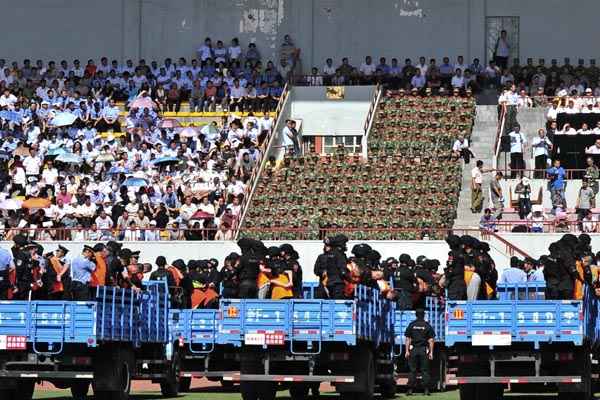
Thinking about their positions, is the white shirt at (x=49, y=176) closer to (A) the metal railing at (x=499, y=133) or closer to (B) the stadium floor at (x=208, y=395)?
(A) the metal railing at (x=499, y=133)

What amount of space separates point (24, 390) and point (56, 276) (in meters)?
1.73

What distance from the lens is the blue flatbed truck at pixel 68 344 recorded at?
22797 mm

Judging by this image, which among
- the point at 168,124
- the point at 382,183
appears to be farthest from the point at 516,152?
the point at 168,124

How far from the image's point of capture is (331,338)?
23.0 metres

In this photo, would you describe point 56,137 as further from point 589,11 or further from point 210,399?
point 210,399

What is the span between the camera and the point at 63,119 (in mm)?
50438

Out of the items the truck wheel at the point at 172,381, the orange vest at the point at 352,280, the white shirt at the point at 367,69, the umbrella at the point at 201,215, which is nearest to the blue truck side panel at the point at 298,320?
the orange vest at the point at 352,280

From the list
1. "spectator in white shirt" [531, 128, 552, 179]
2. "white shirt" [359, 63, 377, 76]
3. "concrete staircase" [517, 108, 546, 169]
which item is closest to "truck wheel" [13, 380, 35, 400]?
"spectator in white shirt" [531, 128, 552, 179]

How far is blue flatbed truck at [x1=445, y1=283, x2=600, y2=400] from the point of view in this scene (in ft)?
73.9

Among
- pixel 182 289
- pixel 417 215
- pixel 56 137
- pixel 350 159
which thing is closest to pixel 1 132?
pixel 56 137

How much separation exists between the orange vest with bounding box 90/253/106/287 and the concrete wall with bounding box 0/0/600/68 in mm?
32953

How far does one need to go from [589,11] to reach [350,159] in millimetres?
12661

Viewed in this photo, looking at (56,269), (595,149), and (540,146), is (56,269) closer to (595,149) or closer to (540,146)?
(540,146)

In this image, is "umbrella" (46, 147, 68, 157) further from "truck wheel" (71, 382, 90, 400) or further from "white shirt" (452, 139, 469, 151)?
"truck wheel" (71, 382, 90, 400)
